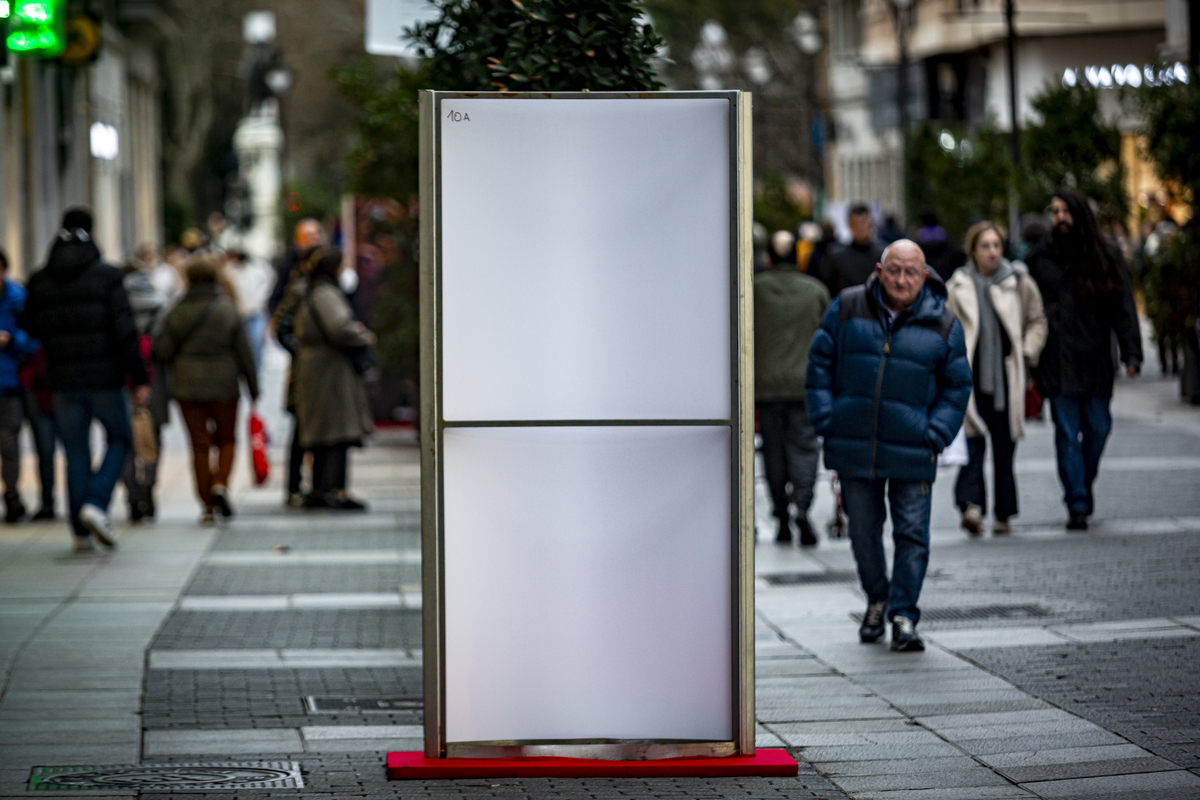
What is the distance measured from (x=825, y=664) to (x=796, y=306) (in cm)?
412

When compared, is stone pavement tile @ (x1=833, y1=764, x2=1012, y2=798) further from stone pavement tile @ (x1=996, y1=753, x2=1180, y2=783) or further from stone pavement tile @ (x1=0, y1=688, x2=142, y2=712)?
stone pavement tile @ (x1=0, y1=688, x2=142, y2=712)

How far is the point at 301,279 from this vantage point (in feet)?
48.6

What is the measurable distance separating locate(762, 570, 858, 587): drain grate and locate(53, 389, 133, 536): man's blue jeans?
4239 mm

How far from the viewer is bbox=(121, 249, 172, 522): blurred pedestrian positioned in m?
13.6

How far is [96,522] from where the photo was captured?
467 inches

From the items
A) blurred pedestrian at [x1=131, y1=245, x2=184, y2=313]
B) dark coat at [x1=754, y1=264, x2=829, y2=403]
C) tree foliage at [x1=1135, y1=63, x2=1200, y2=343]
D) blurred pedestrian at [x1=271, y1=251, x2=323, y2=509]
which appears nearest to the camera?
dark coat at [x1=754, y1=264, x2=829, y2=403]

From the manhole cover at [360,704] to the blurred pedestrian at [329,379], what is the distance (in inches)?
253

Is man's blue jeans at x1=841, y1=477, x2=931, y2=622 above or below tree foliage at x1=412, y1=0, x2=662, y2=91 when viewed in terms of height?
below

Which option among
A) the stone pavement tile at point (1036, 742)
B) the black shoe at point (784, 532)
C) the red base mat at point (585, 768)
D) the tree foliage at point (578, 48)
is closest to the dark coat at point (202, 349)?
the black shoe at point (784, 532)

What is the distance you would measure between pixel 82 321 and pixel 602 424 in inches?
270

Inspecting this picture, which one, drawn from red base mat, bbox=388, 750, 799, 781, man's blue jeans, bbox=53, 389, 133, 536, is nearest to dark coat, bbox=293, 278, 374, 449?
man's blue jeans, bbox=53, 389, 133, 536

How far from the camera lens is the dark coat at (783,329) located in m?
11.8

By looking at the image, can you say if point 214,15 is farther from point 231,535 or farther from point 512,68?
point 512,68

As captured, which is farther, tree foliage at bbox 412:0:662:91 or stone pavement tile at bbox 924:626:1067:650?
stone pavement tile at bbox 924:626:1067:650
